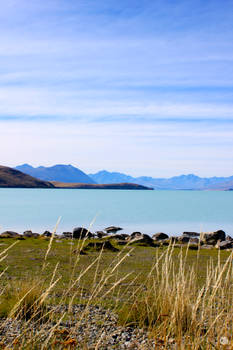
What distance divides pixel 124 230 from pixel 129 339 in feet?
149

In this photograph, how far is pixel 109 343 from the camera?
7.80 metres

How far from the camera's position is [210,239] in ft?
122

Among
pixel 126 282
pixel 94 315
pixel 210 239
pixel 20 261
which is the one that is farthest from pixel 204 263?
pixel 210 239

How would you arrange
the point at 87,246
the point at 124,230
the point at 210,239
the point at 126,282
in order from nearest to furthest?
the point at 126,282, the point at 87,246, the point at 210,239, the point at 124,230

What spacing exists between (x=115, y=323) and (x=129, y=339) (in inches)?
27.7

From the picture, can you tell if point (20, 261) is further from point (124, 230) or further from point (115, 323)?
point (124, 230)

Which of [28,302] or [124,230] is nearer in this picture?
[28,302]

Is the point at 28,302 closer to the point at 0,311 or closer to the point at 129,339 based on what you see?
the point at 0,311

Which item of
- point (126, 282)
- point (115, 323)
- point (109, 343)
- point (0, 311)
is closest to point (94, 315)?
point (115, 323)

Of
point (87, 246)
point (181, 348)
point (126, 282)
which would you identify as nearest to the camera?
point (181, 348)

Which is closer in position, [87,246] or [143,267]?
[143,267]

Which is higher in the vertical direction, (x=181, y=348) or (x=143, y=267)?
(x=181, y=348)

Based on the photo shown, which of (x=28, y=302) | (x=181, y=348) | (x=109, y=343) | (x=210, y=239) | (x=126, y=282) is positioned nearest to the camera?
(x=181, y=348)

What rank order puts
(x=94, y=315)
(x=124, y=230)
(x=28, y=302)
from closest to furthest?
(x=28, y=302)
(x=94, y=315)
(x=124, y=230)
